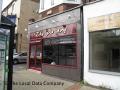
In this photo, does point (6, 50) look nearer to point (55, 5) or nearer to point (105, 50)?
point (105, 50)

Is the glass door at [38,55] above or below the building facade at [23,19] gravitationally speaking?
below

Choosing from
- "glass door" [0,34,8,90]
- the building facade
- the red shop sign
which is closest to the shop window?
the red shop sign

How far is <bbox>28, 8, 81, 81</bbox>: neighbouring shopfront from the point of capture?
48.3 ft

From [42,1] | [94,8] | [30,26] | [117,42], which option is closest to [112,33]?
[117,42]

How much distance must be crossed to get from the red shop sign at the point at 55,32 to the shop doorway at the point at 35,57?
2.29 ft

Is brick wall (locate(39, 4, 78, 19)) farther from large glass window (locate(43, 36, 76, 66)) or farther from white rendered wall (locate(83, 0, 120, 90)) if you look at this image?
white rendered wall (locate(83, 0, 120, 90))

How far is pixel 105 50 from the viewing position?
12.8 metres

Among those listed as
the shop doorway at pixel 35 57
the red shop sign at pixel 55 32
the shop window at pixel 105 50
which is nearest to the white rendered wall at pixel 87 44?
the shop window at pixel 105 50

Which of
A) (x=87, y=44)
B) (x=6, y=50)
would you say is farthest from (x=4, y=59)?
(x=87, y=44)

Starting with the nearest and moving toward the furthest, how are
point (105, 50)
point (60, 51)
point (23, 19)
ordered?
point (105, 50) → point (60, 51) → point (23, 19)

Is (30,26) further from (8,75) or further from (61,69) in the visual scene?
(8,75)

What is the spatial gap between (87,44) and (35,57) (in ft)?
24.8

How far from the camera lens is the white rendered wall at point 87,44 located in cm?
1186

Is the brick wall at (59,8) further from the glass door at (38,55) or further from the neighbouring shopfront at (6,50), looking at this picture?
the neighbouring shopfront at (6,50)
